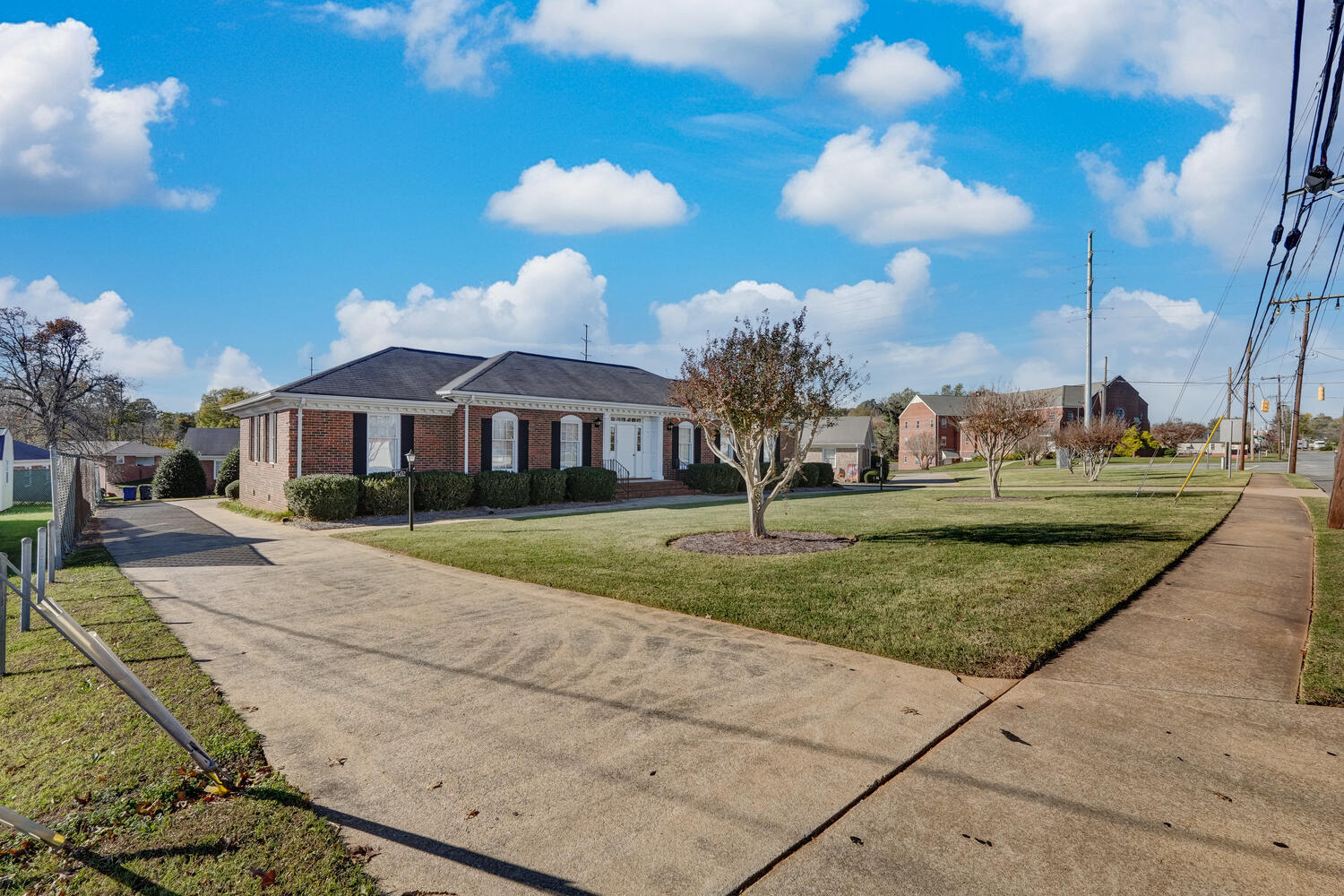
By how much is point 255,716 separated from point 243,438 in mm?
21729

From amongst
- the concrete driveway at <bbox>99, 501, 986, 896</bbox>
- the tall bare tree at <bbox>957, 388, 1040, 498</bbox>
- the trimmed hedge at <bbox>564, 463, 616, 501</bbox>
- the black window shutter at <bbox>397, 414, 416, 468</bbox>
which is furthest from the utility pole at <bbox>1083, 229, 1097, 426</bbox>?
the concrete driveway at <bbox>99, 501, 986, 896</bbox>

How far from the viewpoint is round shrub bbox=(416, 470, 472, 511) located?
57.5 ft

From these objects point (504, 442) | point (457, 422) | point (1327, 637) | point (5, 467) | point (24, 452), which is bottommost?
point (1327, 637)

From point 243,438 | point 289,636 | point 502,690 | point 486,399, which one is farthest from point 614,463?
point 502,690

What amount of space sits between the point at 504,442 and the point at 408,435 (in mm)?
2823

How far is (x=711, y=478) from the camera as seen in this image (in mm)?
24453

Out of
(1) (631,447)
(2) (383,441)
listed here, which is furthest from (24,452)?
(1) (631,447)

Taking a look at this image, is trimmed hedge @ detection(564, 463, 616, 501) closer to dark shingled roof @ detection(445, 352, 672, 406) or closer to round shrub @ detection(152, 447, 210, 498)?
dark shingled roof @ detection(445, 352, 672, 406)

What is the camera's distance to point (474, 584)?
8.50m

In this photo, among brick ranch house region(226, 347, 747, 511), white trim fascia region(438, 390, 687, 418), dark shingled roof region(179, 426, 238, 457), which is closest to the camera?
brick ranch house region(226, 347, 747, 511)

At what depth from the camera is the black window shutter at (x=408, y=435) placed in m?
18.8

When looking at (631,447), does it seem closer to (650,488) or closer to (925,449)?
(650,488)

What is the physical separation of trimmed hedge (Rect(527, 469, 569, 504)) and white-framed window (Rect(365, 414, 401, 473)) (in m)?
3.78

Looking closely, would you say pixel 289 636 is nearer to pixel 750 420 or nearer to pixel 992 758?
pixel 992 758
